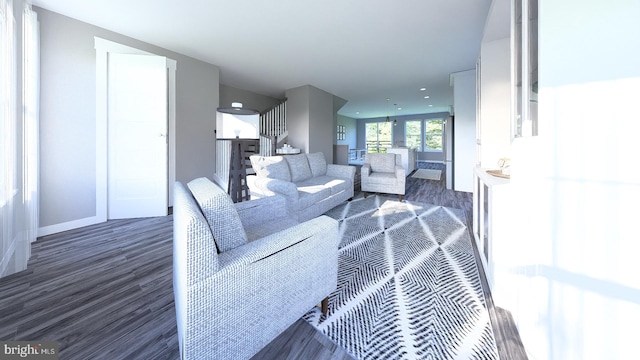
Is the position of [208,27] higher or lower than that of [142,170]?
higher

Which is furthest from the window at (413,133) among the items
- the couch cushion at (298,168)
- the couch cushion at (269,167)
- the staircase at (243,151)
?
the couch cushion at (269,167)

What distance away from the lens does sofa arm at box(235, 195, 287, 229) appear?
5.68ft

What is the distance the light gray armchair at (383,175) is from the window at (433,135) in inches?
333

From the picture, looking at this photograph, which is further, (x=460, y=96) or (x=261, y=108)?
(x=261, y=108)

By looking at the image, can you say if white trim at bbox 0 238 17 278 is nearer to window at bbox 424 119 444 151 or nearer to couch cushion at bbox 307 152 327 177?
couch cushion at bbox 307 152 327 177

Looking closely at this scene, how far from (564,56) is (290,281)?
1.48m

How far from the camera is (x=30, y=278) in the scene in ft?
5.78

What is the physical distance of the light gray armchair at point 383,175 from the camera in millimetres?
4250

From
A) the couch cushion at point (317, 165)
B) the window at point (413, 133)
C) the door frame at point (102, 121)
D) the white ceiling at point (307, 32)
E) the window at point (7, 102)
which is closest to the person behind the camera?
the window at point (7, 102)

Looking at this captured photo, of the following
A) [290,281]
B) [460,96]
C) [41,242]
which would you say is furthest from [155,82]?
[460,96]

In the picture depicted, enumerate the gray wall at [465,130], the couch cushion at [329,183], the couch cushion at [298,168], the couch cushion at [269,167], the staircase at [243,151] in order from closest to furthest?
the staircase at [243,151] < the couch cushion at [269,167] < the couch cushion at [329,183] < the couch cushion at [298,168] < the gray wall at [465,130]

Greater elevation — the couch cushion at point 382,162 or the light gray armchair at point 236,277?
the couch cushion at point 382,162

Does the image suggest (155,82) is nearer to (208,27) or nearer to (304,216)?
(208,27)

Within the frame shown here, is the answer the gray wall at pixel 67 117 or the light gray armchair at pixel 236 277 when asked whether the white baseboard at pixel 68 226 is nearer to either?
the gray wall at pixel 67 117
